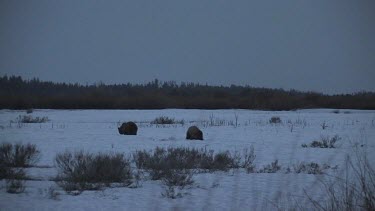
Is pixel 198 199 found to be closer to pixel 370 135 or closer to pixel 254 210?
pixel 254 210

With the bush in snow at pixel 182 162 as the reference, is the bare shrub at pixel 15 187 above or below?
below

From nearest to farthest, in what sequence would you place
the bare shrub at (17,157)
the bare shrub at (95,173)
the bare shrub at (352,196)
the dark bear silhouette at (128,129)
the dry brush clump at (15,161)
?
the bare shrub at (352,196) → the bare shrub at (95,173) → the dry brush clump at (15,161) → the bare shrub at (17,157) → the dark bear silhouette at (128,129)

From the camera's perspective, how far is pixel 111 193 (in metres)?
7.27

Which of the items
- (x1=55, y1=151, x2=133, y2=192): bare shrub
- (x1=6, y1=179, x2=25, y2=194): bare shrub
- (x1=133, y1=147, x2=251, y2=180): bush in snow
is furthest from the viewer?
(x1=133, y1=147, x2=251, y2=180): bush in snow

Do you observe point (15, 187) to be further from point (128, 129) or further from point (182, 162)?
point (128, 129)

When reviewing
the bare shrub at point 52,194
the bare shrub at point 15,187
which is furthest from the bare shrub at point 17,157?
the bare shrub at point 52,194

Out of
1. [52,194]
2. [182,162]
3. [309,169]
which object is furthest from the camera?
[182,162]

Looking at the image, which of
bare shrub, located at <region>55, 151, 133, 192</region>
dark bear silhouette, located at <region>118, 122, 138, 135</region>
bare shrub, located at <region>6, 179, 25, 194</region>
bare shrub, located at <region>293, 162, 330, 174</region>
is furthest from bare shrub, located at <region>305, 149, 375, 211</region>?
dark bear silhouette, located at <region>118, 122, 138, 135</region>

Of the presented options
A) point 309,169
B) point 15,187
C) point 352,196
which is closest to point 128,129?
point 309,169

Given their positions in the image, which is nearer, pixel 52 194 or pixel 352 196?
pixel 352 196

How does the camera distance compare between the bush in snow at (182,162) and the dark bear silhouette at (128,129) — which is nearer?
the bush in snow at (182,162)

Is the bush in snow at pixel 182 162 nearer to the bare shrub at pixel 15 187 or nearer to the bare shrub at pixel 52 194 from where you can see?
the bare shrub at pixel 52 194

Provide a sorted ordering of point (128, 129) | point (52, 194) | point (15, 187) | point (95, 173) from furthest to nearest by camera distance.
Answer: point (128, 129)
point (95, 173)
point (15, 187)
point (52, 194)

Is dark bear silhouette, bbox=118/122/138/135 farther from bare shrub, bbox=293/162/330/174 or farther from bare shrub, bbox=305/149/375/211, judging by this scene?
bare shrub, bbox=305/149/375/211
